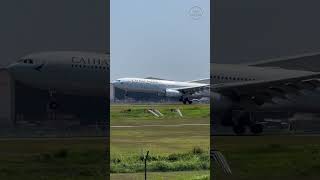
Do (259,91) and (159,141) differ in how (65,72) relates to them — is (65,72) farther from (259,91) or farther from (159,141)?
(259,91)

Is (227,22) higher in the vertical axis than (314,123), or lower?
higher

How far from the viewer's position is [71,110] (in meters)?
7.14

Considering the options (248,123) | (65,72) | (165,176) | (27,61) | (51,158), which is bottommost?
(165,176)

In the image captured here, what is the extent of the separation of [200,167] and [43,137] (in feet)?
7.62

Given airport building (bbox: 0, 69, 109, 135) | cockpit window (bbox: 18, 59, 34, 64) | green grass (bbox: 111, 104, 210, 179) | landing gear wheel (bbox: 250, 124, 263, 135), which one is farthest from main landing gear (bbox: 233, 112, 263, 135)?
cockpit window (bbox: 18, 59, 34, 64)

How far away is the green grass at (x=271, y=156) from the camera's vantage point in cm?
721

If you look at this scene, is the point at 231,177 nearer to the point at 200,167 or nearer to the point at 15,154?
the point at 200,167

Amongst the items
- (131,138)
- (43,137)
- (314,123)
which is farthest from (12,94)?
(314,123)

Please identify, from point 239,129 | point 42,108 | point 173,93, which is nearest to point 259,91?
point 239,129

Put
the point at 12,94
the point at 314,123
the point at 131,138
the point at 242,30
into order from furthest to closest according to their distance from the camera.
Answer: the point at 314,123 → the point at 242,30 → the point at 12,94 → the point at 131,138

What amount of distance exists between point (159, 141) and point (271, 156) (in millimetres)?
2225

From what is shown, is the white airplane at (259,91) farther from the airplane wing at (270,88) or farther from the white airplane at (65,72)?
the white airplane at (65,72)

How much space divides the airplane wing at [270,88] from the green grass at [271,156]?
0.63 metres

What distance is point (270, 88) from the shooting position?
7.57m
